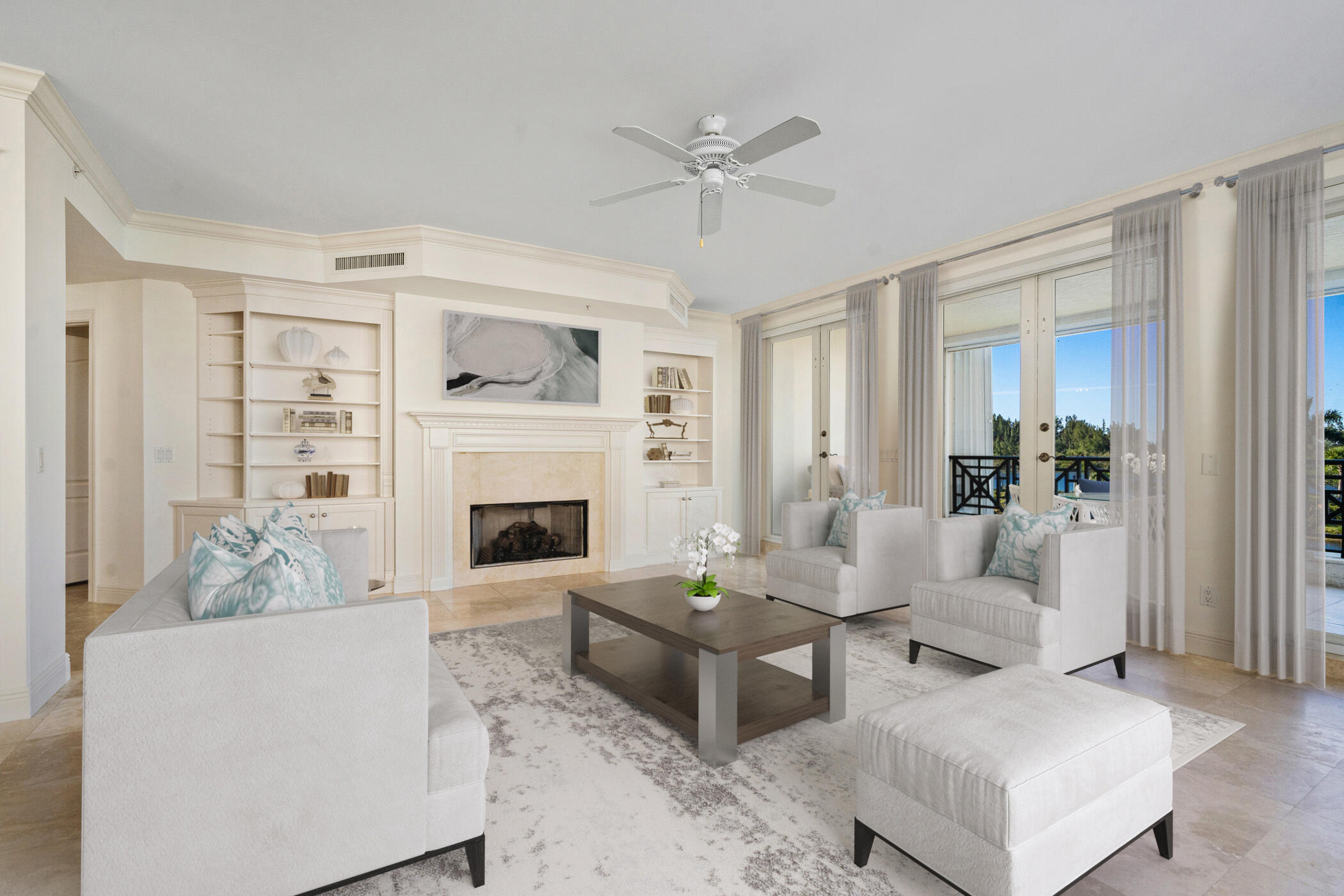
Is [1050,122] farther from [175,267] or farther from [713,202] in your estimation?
[175,267]

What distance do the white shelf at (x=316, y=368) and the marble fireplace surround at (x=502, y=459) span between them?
56cm

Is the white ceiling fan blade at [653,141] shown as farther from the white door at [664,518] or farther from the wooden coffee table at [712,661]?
the white door at [664,518]

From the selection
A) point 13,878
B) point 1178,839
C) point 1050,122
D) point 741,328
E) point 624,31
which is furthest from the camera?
point 741,328

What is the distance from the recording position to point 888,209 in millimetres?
4332

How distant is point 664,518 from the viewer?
6.73 metres

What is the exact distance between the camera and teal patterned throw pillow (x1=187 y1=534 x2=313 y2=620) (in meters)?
1.63

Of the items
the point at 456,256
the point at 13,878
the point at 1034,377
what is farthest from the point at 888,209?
the point at 13,878

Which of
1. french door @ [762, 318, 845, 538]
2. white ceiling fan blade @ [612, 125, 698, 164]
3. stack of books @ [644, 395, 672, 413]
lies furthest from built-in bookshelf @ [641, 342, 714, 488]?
white ceiling fan blade @ [612, 125, 698, 164]

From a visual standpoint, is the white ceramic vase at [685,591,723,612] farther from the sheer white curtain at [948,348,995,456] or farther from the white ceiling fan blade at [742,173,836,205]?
the sheer white curtain at [948,348,995,456]

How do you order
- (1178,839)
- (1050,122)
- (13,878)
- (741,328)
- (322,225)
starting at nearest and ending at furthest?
(13,878)
(1178,839)
(1050,122)
(322,225)
(741,328)

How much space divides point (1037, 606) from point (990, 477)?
231 centimetres

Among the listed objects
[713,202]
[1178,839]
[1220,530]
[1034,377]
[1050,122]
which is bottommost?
[1178,839]

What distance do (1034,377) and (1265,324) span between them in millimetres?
1451

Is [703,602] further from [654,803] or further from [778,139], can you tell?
[778,139]
